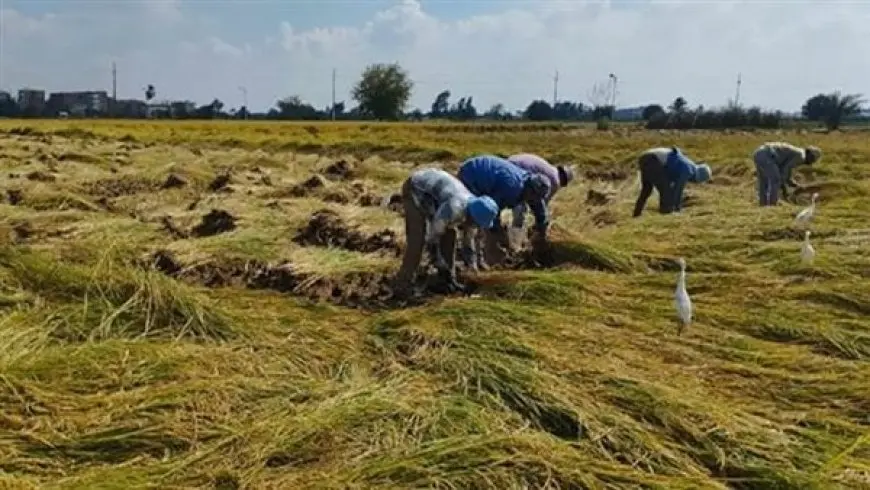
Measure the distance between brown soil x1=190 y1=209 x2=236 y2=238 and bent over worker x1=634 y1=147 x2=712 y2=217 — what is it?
183 inches

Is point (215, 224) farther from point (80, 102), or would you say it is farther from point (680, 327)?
point (80, 102)

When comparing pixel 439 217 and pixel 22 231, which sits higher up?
pixel 439 217

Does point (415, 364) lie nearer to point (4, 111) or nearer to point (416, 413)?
point (416, 413)

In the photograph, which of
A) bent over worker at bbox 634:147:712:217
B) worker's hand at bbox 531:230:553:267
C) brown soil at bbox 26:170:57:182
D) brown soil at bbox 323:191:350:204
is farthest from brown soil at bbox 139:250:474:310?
brown soil at bbox 26:170:57:182

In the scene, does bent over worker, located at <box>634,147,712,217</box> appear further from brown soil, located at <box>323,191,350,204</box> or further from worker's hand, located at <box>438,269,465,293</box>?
worker's hand, located at <box>438,269,465,293</box>

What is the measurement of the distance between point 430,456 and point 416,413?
0.44m

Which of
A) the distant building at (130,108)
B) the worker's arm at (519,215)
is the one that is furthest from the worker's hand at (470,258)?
the distant building at (130,108)

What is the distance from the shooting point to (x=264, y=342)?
197 inches

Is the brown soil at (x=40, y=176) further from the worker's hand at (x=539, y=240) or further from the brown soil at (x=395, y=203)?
the worker's hand at (x=539, y=240)

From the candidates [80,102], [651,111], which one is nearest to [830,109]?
[651,111]

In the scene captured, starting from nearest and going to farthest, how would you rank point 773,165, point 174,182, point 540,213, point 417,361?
point 417,361
point 540,213
point 773,165
point 174,182

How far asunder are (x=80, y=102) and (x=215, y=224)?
8607 cm

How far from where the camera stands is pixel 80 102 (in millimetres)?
87312

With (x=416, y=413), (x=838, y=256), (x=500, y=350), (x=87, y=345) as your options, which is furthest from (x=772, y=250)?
(x=87, y=345)
